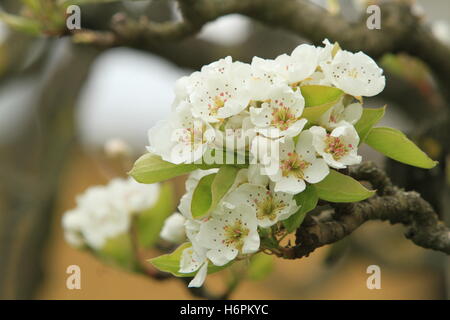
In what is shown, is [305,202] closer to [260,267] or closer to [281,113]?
[281,113]

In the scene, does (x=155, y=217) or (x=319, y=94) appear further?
(x=155, y=217)

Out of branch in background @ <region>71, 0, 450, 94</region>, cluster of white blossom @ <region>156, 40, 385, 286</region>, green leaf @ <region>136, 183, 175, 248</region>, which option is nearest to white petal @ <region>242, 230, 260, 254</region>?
cluster of white blossom @ <region>156, 40, 385, 286</region>

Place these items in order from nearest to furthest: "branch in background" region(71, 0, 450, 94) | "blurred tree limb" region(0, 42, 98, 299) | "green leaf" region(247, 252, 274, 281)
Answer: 1. "branch in background" region(71, 0, 450, 94)
2. "green leaf" region(247, 252, 274, 281)
3. "blurred tree limb" region(0, 42, 98, 299)

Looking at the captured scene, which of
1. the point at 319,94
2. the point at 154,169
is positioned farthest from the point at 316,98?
the point at 154,169

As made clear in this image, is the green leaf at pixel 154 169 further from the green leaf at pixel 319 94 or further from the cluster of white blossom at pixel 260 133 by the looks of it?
the green leaf at pixel 319 94

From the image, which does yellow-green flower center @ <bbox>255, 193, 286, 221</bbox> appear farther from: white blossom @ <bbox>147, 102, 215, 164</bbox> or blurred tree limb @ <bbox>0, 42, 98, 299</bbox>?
blurred tree limb @ <bbox>0, 42, 98, 299</bbox>

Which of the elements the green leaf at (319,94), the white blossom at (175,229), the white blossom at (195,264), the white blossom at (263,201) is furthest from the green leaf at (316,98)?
the white blossom at (175,229)

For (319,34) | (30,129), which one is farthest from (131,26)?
(30,129)
